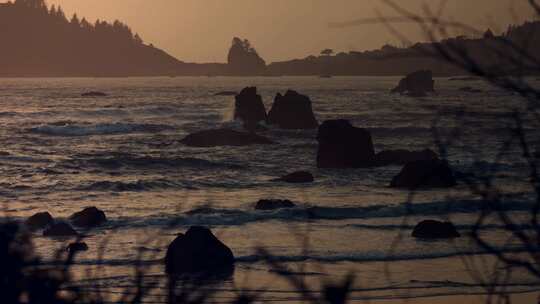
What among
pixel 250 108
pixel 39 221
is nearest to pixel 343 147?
pixel 39 221

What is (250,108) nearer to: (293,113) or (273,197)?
(293,113)

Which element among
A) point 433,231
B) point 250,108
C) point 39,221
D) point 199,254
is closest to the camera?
point 199,254

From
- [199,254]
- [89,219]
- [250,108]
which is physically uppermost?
[199,254]

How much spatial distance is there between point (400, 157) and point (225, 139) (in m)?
11.7

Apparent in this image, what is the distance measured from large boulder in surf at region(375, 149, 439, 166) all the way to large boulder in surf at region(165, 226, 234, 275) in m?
19.8

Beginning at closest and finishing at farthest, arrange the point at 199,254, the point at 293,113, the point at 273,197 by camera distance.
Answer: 1. the point at 199,254
2. the point at 273,197
3. the point at 293,113

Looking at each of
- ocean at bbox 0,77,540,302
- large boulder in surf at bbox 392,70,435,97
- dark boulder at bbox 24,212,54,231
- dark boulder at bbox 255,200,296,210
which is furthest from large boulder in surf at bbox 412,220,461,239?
large boulder in surf at bbox 392,70,435,97

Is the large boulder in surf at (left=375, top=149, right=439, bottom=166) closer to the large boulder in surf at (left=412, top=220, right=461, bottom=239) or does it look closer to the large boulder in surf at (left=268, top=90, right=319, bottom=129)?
the large boulder in surf at (left=412, top=220, right=461, bottom=239)

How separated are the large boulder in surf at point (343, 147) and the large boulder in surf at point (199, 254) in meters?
18.8

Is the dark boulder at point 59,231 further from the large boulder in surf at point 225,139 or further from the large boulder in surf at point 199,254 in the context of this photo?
the large boulder in surf at point 225,139

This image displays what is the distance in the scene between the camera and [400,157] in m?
36.0

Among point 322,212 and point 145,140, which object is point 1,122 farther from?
point 322,212

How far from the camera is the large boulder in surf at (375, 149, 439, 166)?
35250mm

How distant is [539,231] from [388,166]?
31.1m
